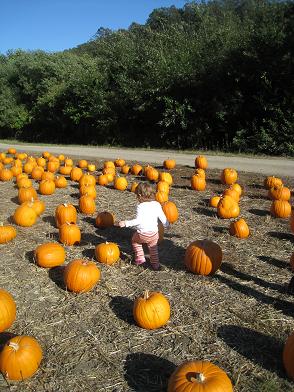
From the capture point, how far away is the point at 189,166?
13.8 metres

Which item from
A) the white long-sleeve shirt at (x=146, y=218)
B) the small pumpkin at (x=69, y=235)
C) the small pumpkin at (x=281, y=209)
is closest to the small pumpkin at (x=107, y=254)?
the white long-sleeve shirt at (x=146, y=218)

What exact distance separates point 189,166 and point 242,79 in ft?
27.0

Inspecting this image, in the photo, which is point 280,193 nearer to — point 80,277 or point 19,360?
point 80,277

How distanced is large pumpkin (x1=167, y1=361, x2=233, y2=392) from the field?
297 mm

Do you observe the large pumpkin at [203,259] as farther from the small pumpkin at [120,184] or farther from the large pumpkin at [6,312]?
the small pumpkin at [120,184]

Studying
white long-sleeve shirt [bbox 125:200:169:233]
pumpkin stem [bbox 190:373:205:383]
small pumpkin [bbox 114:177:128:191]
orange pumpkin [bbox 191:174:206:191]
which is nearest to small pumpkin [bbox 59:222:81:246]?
white long-sleeve shirt [bbox 125:200:169:233]

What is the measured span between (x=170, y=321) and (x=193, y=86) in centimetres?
1887

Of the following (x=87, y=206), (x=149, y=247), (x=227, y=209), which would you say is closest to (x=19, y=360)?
(x=149, y=247)

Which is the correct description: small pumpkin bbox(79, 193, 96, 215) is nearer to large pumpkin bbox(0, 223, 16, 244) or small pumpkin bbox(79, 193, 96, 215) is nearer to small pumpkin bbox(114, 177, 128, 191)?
large pumpkin bbox(0, 223, 16, 244)

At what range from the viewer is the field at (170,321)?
3.38 m

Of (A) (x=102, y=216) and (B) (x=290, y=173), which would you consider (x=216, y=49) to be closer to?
(B) (x=290, y=173)

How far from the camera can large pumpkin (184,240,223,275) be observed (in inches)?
196

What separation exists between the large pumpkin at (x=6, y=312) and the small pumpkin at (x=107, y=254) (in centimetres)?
159

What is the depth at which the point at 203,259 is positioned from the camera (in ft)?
16.3
